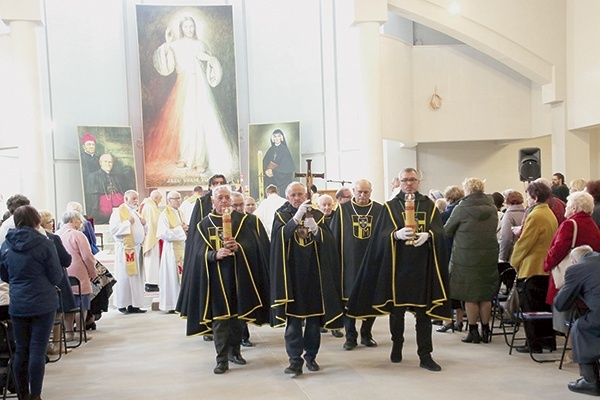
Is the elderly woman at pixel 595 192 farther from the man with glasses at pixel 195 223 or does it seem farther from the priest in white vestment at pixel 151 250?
the priest in white vestment at pixel 151 250

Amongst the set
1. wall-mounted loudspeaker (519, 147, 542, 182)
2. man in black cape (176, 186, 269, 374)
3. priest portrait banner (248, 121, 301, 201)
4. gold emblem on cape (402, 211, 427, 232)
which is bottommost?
man in black cape (176, 186, 269, 374)

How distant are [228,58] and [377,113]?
20.2 ft

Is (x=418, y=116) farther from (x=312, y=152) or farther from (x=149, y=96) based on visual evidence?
(x=149, y=96)

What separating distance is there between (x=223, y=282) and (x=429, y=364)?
2.16 metres

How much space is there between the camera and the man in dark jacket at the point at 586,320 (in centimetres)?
540

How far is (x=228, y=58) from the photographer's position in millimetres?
18953

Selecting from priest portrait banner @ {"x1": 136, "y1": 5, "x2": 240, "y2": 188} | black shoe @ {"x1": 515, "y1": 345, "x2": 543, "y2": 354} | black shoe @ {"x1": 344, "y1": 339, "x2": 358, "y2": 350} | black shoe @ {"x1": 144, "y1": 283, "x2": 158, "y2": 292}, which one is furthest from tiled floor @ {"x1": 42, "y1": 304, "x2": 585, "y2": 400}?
priest portrait banner @ {"x1": 136, "y1": 5, "x2": 240, "y2": 188}

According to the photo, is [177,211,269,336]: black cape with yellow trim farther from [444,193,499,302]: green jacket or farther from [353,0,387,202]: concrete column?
[353,0,387,202]: concrete column

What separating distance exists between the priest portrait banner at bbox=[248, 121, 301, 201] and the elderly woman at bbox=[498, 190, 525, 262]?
10524 mm

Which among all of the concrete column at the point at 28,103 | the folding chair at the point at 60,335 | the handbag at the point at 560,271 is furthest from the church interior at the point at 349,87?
the handbag at the point at 560,271

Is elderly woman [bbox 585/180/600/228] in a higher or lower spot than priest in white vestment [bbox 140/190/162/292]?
higher

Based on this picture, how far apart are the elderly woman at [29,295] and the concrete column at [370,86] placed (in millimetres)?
9314

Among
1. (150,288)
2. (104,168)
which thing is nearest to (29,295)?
(150,288)

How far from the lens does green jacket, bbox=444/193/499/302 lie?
7.45 metres
